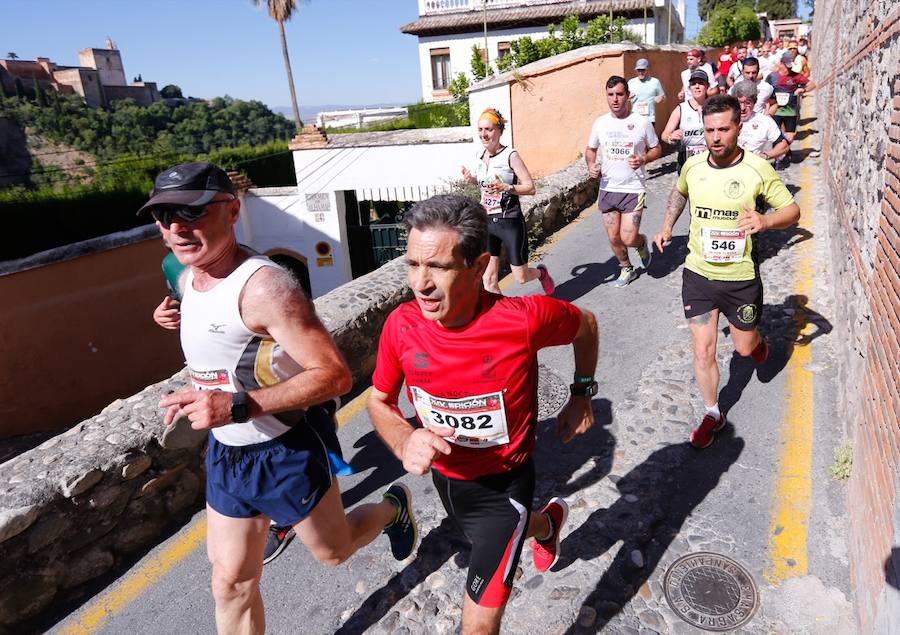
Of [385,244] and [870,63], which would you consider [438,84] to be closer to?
[385,244]

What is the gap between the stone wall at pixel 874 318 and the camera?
2.21 meters

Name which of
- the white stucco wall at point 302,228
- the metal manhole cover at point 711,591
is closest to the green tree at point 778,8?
the white stucco wall at point 302,228

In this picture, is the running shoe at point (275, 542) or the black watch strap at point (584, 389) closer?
the black watch strap at point (584, 389)

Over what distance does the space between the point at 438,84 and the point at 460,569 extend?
118 feet

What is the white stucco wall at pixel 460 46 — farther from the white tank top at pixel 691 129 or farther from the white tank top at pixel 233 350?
the white tank top at pixel 233 350

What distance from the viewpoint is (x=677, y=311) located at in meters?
5.94

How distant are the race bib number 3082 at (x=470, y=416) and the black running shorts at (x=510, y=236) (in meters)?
3.49

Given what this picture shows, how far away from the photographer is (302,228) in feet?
59.5

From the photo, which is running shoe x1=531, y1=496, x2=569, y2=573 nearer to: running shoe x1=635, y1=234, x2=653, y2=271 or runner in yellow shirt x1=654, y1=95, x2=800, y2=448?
runner in yellow shirt x1=654, y1=95, x2=800, y2=448

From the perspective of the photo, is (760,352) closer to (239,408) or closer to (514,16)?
(239,408)

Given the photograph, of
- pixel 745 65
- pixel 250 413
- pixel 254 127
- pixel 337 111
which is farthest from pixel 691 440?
pixel 254 127

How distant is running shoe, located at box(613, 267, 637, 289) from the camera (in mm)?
6719

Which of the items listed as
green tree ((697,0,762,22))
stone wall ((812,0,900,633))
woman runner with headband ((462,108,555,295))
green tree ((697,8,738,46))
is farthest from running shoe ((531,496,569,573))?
green tree ((697,0,762,22))

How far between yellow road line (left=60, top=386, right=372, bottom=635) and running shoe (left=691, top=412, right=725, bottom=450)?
2.85m
